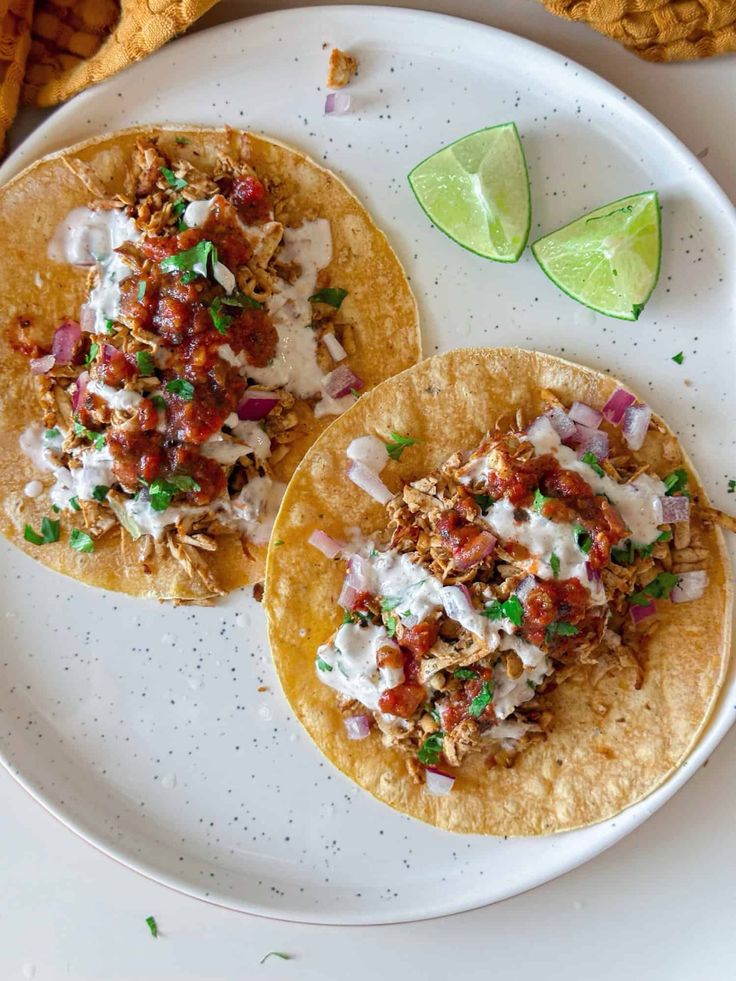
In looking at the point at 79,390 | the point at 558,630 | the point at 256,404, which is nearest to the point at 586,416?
the point at 558,630

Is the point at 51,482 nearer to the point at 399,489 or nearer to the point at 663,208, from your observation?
A: the point at 399,489

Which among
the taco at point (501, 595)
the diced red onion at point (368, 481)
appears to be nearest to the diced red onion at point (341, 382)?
the taco at point (501, 595)

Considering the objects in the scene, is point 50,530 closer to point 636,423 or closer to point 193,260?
point 193,260

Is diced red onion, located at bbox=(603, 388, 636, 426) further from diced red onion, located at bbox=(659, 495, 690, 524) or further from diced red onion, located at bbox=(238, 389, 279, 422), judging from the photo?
diced red onion, located at bbox=(238, 389, 279, 422)

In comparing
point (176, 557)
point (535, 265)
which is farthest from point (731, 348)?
point (176, 557)

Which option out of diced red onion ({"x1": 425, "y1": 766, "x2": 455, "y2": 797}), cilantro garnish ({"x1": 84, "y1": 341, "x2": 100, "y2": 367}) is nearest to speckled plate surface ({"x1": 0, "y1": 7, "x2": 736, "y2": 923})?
diced red onion ({"x1": 425, "y1": 766, "x2": 455, "y2": 797})
